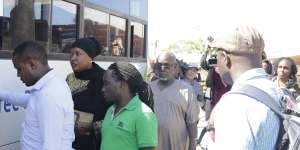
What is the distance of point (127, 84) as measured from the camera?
116 inches

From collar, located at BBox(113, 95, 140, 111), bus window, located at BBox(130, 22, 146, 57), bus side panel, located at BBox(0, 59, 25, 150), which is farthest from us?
bus window, located at BBox(130, 22, 146, 57)

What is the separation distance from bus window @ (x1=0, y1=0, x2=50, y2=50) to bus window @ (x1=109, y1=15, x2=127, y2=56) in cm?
161

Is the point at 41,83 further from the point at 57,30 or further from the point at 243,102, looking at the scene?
the point at 57,30

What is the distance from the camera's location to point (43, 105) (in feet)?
8.46

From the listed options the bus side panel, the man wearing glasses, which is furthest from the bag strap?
the man wearing glasses

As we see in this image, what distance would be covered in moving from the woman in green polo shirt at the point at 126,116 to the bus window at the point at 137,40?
10.7 ft

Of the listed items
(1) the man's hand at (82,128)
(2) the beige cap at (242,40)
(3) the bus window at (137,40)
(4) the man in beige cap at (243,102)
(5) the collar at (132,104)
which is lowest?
(1) the man's hand at (82,128)

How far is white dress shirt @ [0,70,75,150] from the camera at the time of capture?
2570mm

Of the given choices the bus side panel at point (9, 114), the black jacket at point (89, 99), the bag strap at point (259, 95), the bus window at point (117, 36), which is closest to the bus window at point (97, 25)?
the bus window at point (117, 36)

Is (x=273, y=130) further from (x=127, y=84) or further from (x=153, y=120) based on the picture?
(x=127, y=84)

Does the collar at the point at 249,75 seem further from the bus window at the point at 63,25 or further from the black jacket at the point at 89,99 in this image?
the bus window at the point at 63,25

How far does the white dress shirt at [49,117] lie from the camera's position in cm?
257

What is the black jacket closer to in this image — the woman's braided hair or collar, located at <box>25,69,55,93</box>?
the woman's braided hair

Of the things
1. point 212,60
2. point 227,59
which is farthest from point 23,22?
point 227,59
